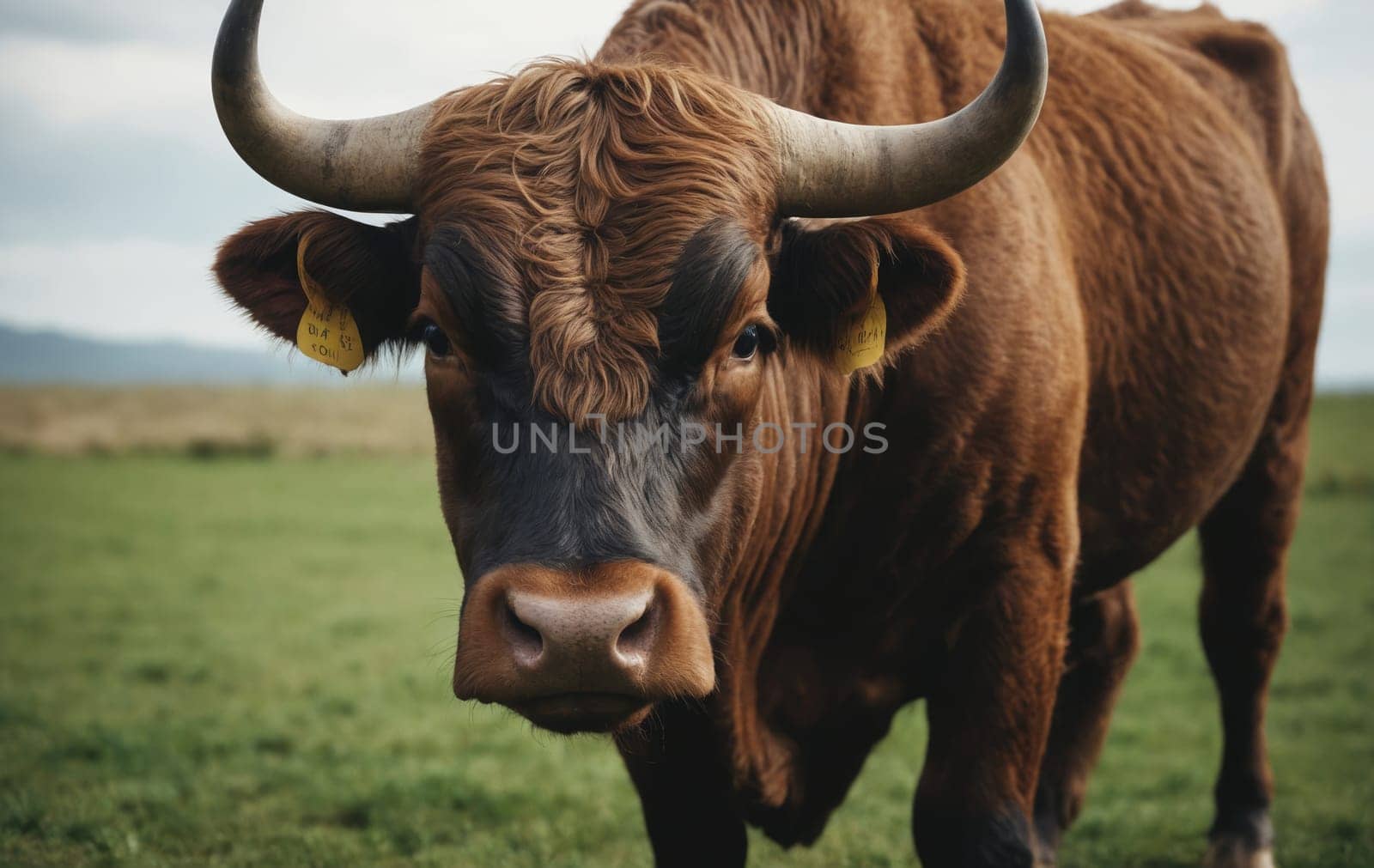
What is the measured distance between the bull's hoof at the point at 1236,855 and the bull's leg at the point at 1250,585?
1.13 ft

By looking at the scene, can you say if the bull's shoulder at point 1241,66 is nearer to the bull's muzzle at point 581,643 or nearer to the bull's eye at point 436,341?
the bull's eye at point 436,341

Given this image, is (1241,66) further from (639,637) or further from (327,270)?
(639,637)

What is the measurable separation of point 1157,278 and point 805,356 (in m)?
1.76

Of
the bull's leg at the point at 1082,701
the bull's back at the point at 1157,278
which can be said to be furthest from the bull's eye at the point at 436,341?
the bull's leg at the point at 1082,701

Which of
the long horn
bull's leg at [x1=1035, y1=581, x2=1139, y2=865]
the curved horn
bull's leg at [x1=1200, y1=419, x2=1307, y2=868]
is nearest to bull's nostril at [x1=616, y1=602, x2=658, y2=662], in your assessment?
the curved horn

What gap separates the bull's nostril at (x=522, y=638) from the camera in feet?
7.30

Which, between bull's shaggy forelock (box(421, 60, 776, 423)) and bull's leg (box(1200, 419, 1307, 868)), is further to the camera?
bull's leg (box(1200, 419, 1307, 868))

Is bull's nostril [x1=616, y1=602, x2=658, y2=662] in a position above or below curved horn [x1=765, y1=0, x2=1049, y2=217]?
below

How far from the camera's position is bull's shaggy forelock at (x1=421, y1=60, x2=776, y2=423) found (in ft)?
8.10

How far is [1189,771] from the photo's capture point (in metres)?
6.32

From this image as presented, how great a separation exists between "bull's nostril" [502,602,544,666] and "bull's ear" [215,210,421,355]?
1.05 m

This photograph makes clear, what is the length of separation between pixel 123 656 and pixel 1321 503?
17135 millimetres
